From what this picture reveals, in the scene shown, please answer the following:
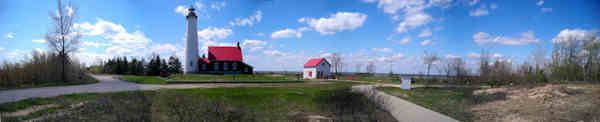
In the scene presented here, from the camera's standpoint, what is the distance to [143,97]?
4.48 m

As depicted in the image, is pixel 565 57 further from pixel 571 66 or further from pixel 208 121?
pixel 208 121

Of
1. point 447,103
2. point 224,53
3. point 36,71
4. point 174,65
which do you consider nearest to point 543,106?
point 447,103

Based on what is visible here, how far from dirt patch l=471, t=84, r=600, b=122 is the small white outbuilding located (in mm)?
31839

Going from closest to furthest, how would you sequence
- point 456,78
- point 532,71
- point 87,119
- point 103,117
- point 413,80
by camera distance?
point 103,117 → point 87,119 → point 532,71 → point 456,78 → point 413,80

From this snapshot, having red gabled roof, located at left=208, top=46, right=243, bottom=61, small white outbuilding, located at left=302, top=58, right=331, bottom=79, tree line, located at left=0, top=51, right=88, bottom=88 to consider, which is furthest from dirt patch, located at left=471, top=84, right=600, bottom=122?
red gabled roof, located at left=208, top=46, right=243, bottom=61

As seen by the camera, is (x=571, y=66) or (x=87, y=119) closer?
(x=87, y=119)

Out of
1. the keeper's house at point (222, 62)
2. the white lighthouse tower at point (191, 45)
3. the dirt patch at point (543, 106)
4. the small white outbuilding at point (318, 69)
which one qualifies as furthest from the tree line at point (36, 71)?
the small white outbuilding at point (318, 69)

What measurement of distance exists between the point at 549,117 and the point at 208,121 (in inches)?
386

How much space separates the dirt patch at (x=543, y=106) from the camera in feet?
25.3

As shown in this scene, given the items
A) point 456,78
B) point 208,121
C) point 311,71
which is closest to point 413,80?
point 456,78

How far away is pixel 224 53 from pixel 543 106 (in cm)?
3536

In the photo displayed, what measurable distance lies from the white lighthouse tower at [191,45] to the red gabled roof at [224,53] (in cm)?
262

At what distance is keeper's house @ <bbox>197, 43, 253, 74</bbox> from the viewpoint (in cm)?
3672

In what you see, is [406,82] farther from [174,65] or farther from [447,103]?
[174,65]
